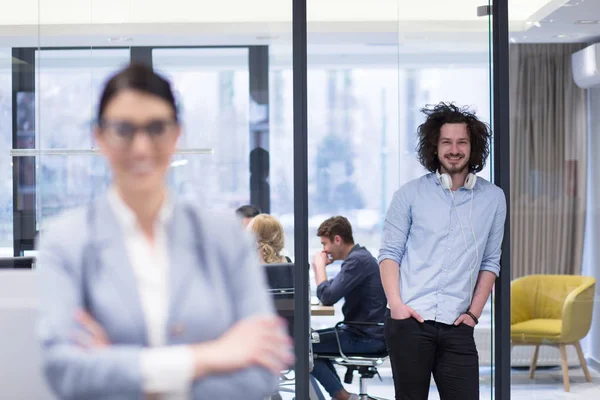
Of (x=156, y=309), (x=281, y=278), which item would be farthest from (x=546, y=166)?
(x=156, y=309)

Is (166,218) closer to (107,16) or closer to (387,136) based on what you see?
(107,16)

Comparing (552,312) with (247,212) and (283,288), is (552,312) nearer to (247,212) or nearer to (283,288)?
(283,288)

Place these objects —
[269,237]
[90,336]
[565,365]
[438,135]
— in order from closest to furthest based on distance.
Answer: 1. [90,336]
2. [438,135]
3. [269,237]
4. [565,365]

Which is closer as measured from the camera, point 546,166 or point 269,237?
point 269,237

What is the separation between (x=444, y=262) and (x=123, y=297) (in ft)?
6.51

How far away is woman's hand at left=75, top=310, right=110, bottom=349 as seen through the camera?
5.72 ft

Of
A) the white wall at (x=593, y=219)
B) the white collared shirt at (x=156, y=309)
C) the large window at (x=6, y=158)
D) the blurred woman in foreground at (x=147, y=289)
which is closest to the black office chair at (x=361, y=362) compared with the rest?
the white wall at (x=593, y=219)

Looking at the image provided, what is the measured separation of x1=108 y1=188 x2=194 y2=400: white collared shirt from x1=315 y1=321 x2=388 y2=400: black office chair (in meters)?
3.10

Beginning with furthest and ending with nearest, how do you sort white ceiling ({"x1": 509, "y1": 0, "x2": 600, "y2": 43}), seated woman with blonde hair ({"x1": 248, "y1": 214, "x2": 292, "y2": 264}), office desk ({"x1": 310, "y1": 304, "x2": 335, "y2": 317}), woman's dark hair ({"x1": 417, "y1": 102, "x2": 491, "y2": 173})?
office desk ({"x1": 310, "y1": 304, "x2": 335, "y2": 317}), white ceiling ({"x1": 509, "y1": 0, "x2": 600, "y2": 43}), seated woman with blonde hair ({"x1": 248, "y1": 214, "x2": 292, "y2": 264}), woman's dark hair ({"x1": 417, "y1": 102, "x2": 491, "y2": 173})

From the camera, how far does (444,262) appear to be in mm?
3500

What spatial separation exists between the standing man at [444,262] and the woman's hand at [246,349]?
169 cm

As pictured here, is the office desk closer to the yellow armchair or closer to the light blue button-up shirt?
the yellow armchair

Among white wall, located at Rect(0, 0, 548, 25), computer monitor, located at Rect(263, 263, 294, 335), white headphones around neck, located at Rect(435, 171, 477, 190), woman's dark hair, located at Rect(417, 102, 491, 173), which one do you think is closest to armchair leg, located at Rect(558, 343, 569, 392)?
woman's dark hair, located at Rect(417, 102, 491, 173)

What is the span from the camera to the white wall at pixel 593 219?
471cm
